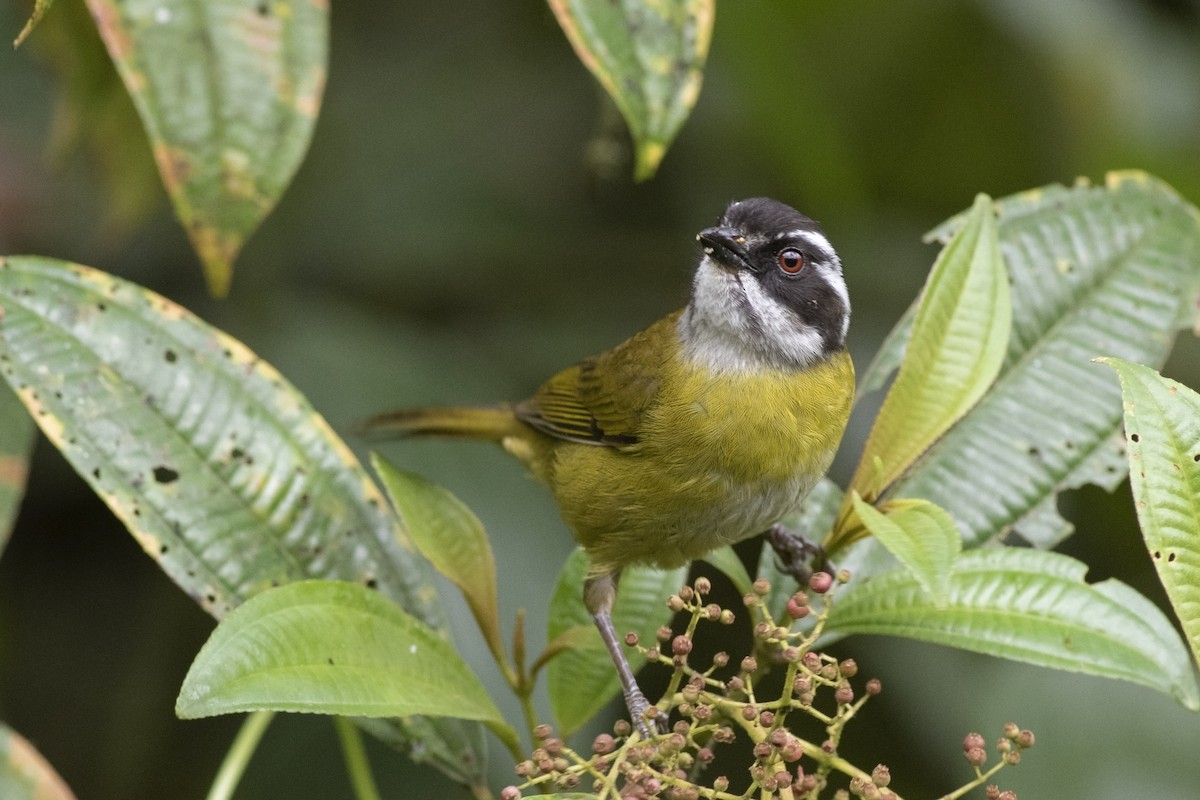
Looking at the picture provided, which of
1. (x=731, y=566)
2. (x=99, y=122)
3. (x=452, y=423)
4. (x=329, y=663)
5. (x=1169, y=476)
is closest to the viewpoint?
(x=1169, y=476)

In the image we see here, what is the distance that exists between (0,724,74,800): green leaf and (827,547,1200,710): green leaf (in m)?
1.21

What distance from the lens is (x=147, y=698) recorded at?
134 inches

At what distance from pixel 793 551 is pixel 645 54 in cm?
95

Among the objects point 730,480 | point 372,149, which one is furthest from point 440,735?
point 372,149

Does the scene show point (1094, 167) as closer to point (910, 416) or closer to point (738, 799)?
point (910, 416)

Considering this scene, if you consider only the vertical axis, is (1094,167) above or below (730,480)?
above

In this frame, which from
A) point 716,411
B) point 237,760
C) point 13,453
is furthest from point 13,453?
point 716,411

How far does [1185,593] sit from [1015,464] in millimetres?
723

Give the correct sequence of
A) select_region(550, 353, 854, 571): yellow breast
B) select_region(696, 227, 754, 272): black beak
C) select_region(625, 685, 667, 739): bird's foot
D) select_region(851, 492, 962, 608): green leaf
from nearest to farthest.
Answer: select_region(851, 492, 962, 608): green leaf < select_region(625, 685, 667, 739): bird's foot < select_region(550, 353, 854, 571): yellow breast < select_region(696, 227, 754, 272): black beak

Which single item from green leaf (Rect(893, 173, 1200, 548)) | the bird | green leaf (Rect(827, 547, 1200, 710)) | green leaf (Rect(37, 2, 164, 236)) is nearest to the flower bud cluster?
green leaf (Rect(827, 547, 1200, 710))

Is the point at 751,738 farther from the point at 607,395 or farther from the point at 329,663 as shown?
the point at 607,395

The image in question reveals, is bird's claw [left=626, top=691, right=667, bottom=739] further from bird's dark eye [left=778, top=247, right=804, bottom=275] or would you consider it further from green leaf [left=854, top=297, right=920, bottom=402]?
bird's dark eye [left=778, top=247, right=804, bottom=275]

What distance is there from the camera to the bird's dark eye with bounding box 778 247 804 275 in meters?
2.66

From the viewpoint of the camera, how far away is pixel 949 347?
6.72ft
